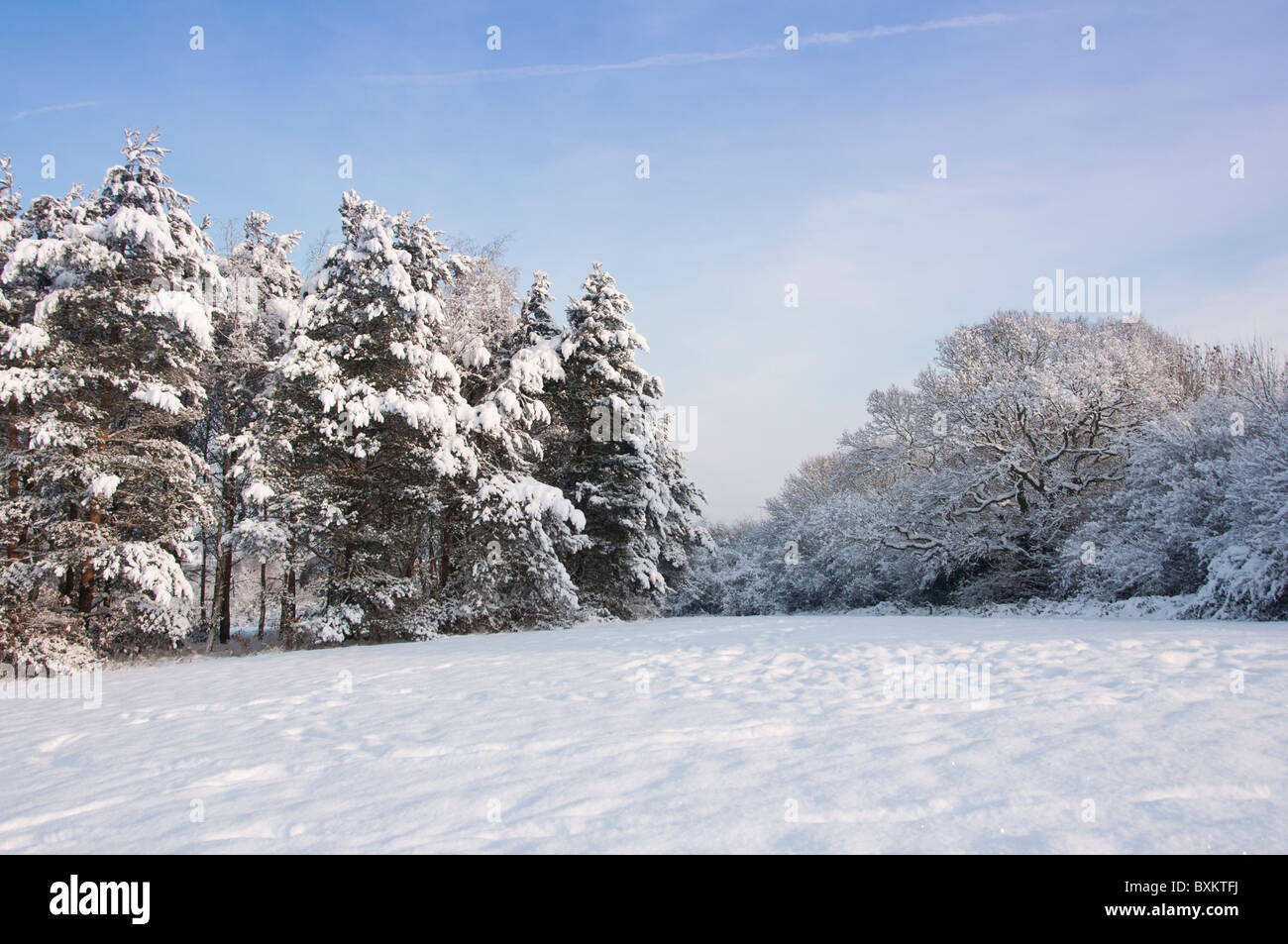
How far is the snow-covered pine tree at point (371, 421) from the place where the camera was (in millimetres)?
15531

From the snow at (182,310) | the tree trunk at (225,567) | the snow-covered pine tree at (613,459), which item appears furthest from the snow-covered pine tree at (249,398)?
the snow-covered pine tree at (613,459)

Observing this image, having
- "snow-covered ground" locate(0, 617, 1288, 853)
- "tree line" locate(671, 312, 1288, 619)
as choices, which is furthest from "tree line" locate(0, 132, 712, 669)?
"tree line" locate(671, 312, 1288, 619)

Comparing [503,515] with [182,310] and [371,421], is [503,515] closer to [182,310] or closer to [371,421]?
[371,421]

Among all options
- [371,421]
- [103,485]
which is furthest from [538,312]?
[103,485]

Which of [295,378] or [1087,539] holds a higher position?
[295,378]

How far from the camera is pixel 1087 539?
65.0 ft

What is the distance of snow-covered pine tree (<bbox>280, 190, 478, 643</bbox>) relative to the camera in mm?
15531

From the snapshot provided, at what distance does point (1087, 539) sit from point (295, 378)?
20710mm

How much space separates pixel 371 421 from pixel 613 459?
7006 mm

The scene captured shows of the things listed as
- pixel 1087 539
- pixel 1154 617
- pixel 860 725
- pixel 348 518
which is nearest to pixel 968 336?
pixel 1087 539

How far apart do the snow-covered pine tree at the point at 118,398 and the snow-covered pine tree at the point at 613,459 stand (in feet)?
31.2

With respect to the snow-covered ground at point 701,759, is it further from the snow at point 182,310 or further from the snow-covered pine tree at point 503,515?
the snow-covered pine tree at point 503,515

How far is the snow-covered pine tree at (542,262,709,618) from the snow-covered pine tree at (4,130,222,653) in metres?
9.50
